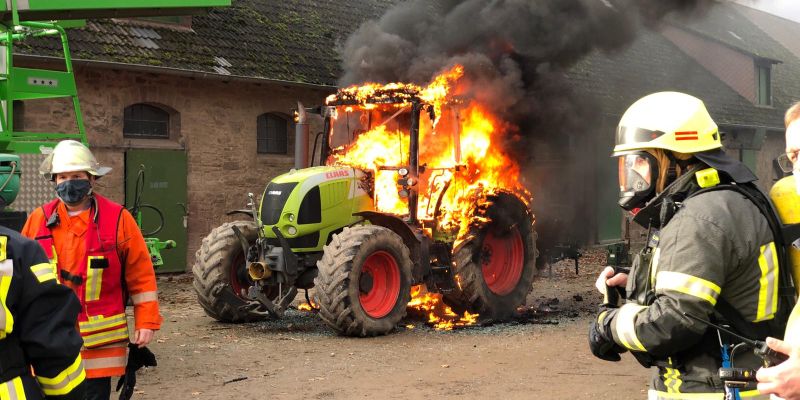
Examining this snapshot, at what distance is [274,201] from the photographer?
10.5 meters

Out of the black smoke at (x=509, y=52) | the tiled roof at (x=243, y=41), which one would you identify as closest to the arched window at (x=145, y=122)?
the tiled roof at (x=243, y=41)

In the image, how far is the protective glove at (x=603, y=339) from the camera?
3.36 meters

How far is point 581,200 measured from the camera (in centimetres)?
1705

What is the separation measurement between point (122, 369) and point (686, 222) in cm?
308

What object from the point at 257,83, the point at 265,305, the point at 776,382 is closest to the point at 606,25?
the point at 257,83

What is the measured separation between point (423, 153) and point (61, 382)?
324 inches

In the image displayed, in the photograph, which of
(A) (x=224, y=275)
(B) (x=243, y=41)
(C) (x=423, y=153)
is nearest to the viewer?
(A) (x=224, y=275)

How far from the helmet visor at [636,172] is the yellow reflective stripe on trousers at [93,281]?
8.98ft

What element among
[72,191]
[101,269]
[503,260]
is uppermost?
[72,191]

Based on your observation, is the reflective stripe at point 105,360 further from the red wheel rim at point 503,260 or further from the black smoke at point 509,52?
the black smoke at point 509,52

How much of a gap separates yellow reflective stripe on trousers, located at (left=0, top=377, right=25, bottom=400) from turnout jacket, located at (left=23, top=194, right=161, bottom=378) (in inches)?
73.9

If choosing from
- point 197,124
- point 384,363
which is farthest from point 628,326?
point 197,124

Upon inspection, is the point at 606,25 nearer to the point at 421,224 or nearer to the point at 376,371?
the point at 421,224

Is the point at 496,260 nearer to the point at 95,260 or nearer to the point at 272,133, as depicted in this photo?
the point at 272,133
